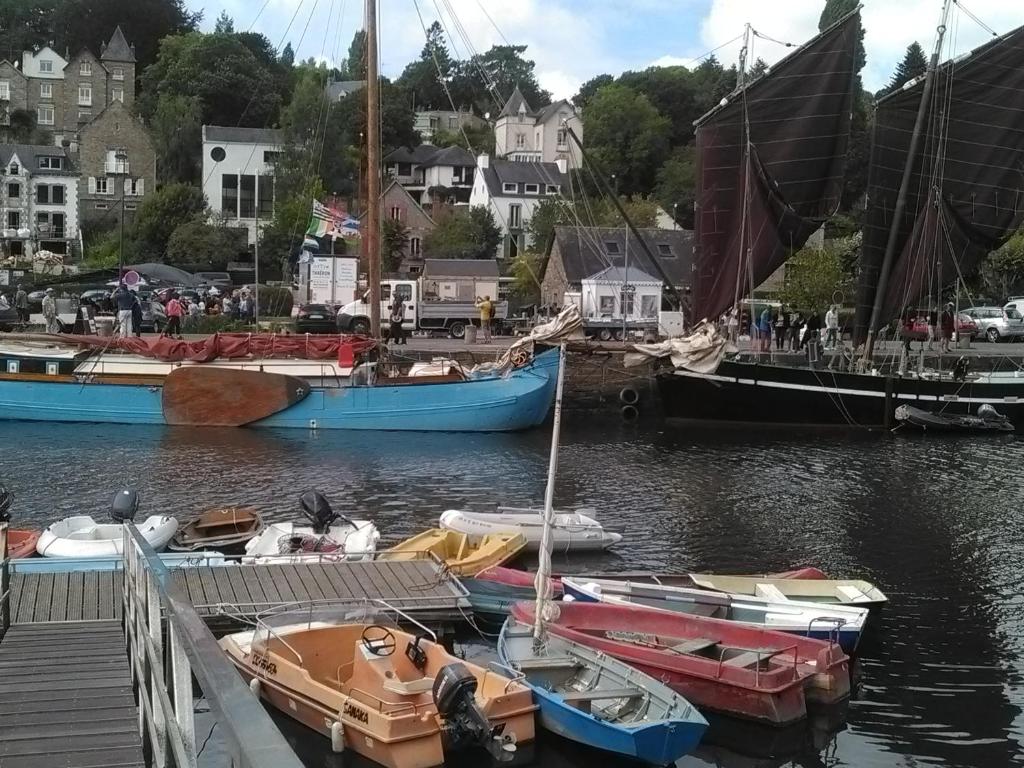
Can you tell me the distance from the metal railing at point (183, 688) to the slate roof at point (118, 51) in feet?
359

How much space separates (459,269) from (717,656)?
153 feet

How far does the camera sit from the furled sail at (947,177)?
39375 millimetres

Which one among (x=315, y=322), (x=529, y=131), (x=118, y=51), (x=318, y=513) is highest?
(x=118, y=51)

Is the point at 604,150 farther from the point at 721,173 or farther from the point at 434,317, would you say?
the point at 721,173

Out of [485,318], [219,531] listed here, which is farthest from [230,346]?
[219,531]

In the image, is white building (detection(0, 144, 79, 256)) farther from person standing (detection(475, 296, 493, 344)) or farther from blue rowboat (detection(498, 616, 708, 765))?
blue rowboat (detection(498, 616, 708, 765))

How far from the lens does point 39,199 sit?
84438mm

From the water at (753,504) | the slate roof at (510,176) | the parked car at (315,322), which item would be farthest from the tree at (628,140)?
the water at (753,504)

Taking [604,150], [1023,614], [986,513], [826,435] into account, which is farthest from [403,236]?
[1023,614]

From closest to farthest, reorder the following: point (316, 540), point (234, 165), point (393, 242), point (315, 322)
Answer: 1. point (316, 540)
2. point (315, 322)
3. point (393, 242)
4. point (234, 165)

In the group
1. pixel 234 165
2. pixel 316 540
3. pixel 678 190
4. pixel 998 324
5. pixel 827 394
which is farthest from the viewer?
pixel 678 190

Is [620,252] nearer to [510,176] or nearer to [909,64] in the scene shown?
[510,176]

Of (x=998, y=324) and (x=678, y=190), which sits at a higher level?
(x=678, y=190)

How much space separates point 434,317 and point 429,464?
21755 millimetres
